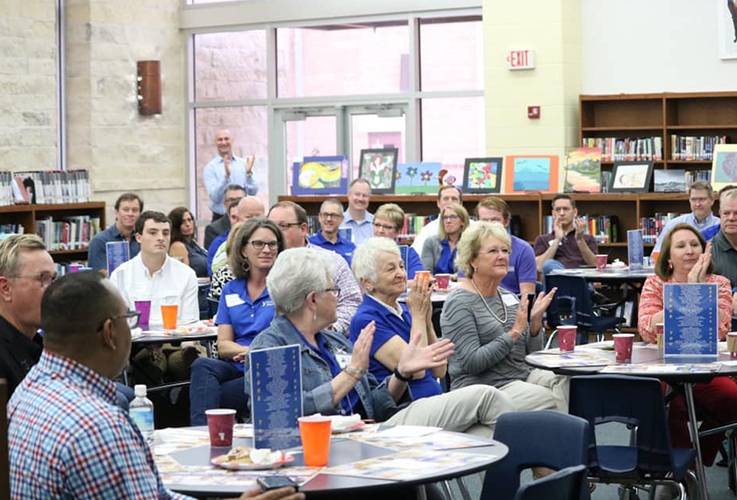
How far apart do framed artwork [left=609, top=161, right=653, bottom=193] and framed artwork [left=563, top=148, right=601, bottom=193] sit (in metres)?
0.20

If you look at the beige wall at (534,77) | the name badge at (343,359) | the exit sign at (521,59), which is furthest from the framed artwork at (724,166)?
the name badge at (343,359)

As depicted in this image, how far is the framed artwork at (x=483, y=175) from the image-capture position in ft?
42.8

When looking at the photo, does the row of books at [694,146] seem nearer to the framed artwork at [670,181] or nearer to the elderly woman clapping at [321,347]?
the framed artwork at [670,181]

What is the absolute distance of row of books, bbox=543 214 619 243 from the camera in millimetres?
12609

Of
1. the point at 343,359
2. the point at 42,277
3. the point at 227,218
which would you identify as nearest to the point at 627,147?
the point at 227,218

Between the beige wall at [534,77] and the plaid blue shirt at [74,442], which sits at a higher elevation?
the beige wall at [534,77]

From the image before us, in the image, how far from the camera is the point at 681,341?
553 cm

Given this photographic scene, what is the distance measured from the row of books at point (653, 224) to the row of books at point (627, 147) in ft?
2.86

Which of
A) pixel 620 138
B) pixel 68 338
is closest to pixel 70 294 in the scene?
pixel 68 338

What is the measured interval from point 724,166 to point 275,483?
10.1 meters

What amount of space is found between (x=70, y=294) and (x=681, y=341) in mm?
3487

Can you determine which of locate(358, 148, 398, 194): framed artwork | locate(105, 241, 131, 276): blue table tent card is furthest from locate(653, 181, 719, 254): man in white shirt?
locate(105, 241, 131, 276): blue table tent card

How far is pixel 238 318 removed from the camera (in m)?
6.30

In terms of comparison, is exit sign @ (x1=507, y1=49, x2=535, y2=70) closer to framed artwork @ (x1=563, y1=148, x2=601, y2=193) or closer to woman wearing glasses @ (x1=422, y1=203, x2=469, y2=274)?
framed artwork @ (x1=563, y1=148, x2=601, y2=193)
